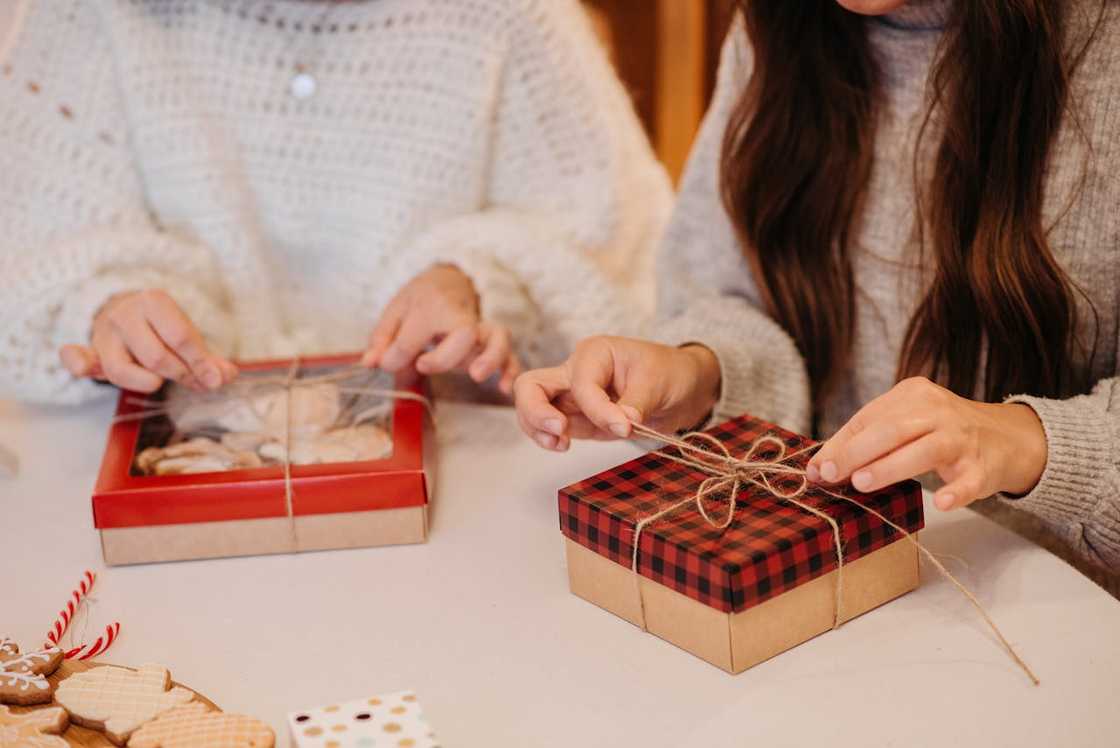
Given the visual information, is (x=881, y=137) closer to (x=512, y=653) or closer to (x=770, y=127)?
(x=770, y=127)

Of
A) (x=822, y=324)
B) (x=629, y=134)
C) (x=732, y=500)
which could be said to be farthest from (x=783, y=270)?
(x=732, y=500)

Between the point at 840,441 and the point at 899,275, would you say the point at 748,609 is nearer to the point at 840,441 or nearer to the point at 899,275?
the point at 840,441

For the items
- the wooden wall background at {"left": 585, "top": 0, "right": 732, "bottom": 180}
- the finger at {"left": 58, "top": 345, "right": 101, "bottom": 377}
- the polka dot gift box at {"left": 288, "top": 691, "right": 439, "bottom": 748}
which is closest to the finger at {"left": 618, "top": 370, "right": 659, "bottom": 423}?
the polka dot gift box at {"left": 288, "top": 691, "right": 439, "bottom": 748}

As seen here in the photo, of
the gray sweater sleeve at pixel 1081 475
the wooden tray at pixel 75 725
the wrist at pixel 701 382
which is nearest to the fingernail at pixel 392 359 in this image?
the wrist at pixel 701 382

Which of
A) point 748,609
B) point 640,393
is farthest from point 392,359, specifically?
point 748,609

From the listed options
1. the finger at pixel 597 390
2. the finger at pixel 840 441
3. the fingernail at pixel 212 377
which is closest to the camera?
the finger at pixel 840 441

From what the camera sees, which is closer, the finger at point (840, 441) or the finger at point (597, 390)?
the finger at point (840, 441)

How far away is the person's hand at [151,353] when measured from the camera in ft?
3.12

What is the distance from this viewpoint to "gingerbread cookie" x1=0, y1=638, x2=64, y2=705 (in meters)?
0.63

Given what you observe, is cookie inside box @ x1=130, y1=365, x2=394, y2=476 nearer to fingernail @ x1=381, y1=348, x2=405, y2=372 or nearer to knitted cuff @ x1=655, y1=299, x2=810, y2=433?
fingernail @ x1=381, y1=348, x2=405, y2=372

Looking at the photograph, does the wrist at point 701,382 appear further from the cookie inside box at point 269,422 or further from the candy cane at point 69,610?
the candy cane at point 69,610

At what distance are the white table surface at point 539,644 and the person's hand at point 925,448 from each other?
8cm

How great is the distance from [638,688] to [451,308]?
46 centimetres

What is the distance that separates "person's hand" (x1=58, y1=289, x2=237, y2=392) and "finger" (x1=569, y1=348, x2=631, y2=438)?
30 cm
